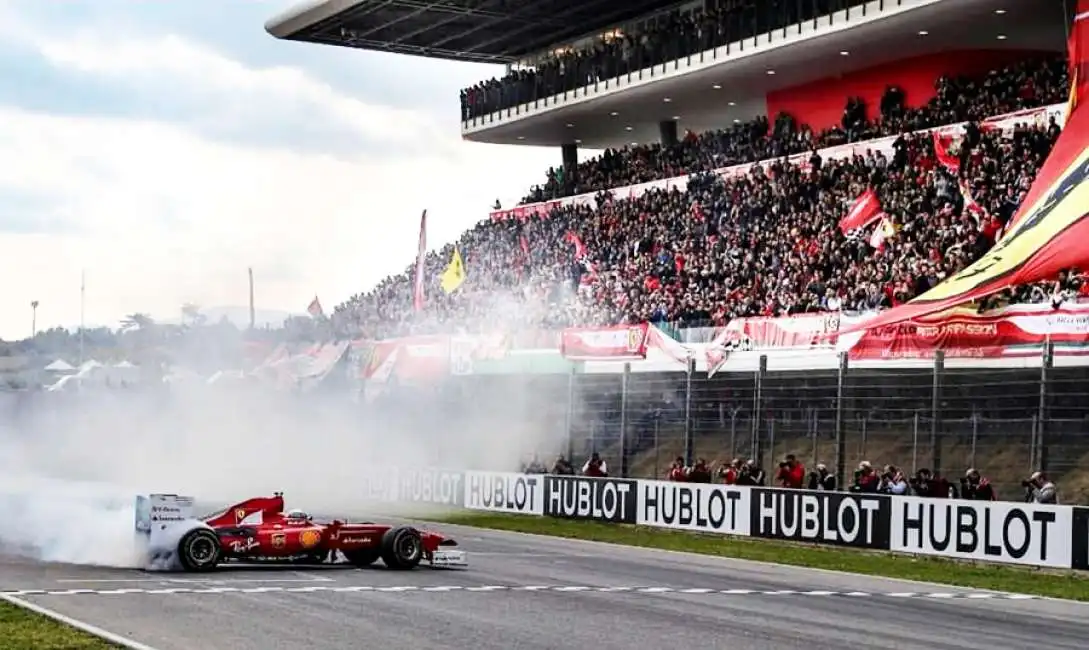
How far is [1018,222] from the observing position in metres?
28.0

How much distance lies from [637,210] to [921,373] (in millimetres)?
21850

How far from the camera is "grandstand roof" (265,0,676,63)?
192ft

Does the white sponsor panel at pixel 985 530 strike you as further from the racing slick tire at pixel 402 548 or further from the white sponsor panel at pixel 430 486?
the white sponsor panel at pixel 430 486

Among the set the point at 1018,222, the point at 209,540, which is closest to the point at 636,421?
the point at 1018,222

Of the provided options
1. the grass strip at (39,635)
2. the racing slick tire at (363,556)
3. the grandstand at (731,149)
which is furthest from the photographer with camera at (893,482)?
the grass strip at (39,635)

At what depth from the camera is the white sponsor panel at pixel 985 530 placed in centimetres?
2283

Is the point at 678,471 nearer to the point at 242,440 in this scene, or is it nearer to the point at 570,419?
the point at 570,419

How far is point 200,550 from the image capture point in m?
20.1

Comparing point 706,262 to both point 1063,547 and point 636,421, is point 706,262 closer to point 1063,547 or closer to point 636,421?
point 636,421

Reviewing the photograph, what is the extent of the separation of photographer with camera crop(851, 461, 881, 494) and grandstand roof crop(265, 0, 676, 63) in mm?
31341

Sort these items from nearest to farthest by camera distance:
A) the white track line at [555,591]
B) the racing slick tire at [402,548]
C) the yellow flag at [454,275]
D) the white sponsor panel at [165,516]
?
1. the white track line at [555,591]
2. the white sponsor panel at [165,516]
3. the racing slick tire at [402,548]
4. the yellow flag at [454,275]

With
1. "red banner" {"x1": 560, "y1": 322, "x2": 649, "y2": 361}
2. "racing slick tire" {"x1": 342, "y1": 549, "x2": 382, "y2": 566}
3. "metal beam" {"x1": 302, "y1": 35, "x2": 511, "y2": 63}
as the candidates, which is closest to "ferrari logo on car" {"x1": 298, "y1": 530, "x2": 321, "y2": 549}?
"racing slick tire" {"x1": 342, "y1": 549, "x2": 382, "y2": 566}

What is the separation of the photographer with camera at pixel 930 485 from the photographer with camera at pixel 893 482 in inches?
7.3

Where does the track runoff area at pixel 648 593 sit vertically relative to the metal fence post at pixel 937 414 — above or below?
below
